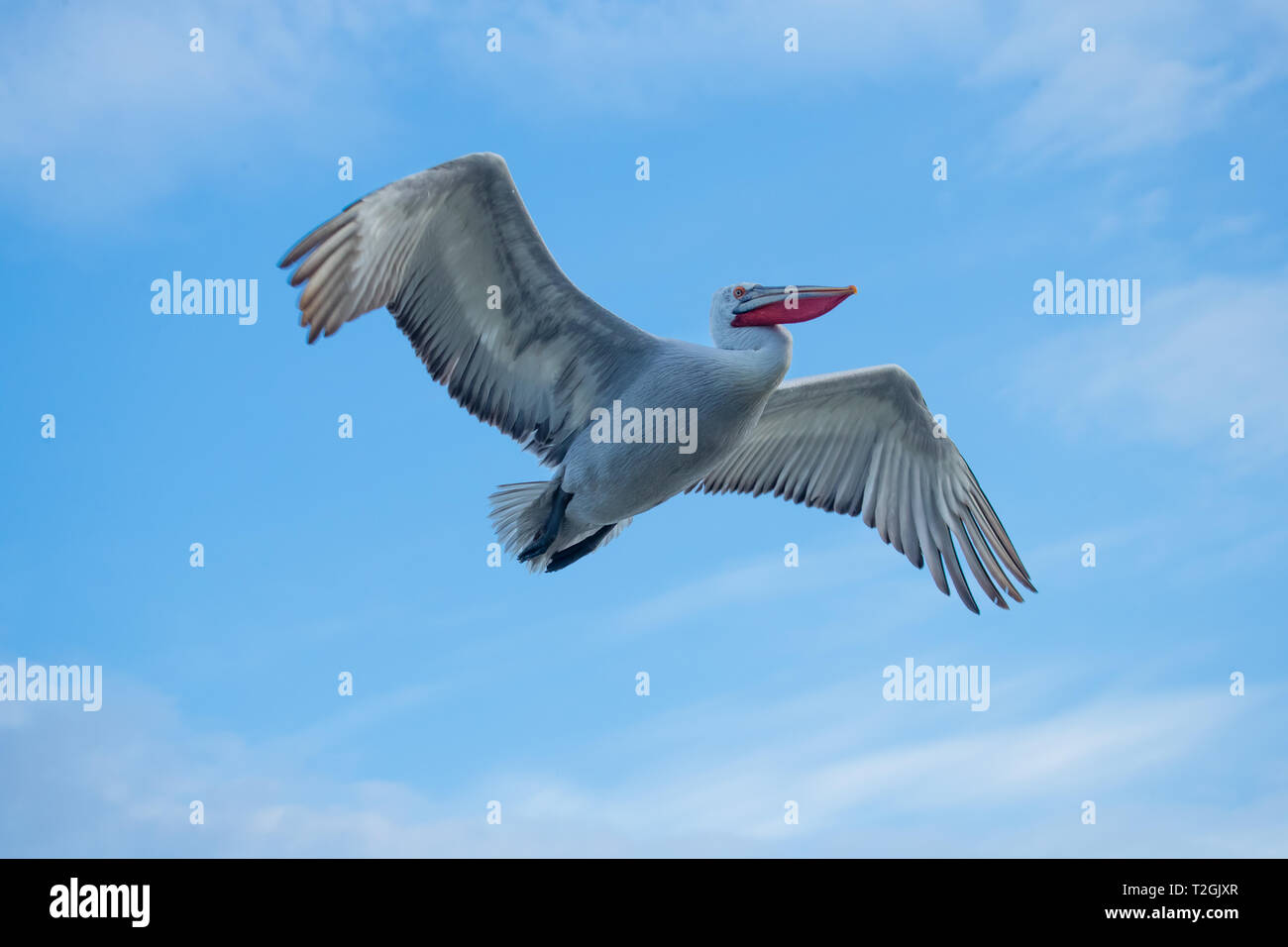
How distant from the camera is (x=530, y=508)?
9367mm

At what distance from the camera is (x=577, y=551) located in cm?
969

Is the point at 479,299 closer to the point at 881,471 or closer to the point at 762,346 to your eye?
the point at 762,346


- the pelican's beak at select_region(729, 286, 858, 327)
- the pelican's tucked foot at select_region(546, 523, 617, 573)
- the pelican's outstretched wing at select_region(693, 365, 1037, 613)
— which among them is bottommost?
the pelican's tucked foot at select_region(546, 523, 617, 573)

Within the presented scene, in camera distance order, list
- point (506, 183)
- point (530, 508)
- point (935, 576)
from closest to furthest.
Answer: point (506, 183) → point (530, 508) → point (935, 576)

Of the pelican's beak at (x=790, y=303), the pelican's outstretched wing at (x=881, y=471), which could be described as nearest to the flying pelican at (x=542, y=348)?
the pelican's beak at (x=790, y=303)

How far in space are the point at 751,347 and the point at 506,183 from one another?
2.02 metres

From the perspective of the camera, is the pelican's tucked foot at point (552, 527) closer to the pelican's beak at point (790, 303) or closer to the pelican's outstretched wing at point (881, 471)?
the pelican's beak at point (790, 303)

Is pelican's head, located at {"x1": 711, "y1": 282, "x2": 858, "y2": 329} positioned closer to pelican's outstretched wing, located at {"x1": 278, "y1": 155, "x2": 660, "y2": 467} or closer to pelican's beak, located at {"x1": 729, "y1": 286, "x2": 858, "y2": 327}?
pelican's beak, located at {"x1": 729, "y1": 286, "x2": 858, "y2": 327}

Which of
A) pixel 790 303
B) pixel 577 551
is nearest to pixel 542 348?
pixel 577 551

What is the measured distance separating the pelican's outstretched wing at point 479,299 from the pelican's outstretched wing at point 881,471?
2.05 metres

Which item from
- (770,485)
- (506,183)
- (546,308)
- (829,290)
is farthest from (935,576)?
(506,183)

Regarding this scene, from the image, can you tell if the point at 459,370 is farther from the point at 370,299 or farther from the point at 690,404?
the point at 690,404

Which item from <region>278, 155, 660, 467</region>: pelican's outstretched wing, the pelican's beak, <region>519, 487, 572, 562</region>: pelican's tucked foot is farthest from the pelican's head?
<region>519, 487, 572, 562</region>: pelican's tucked foot

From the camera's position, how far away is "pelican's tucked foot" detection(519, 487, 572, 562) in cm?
918
